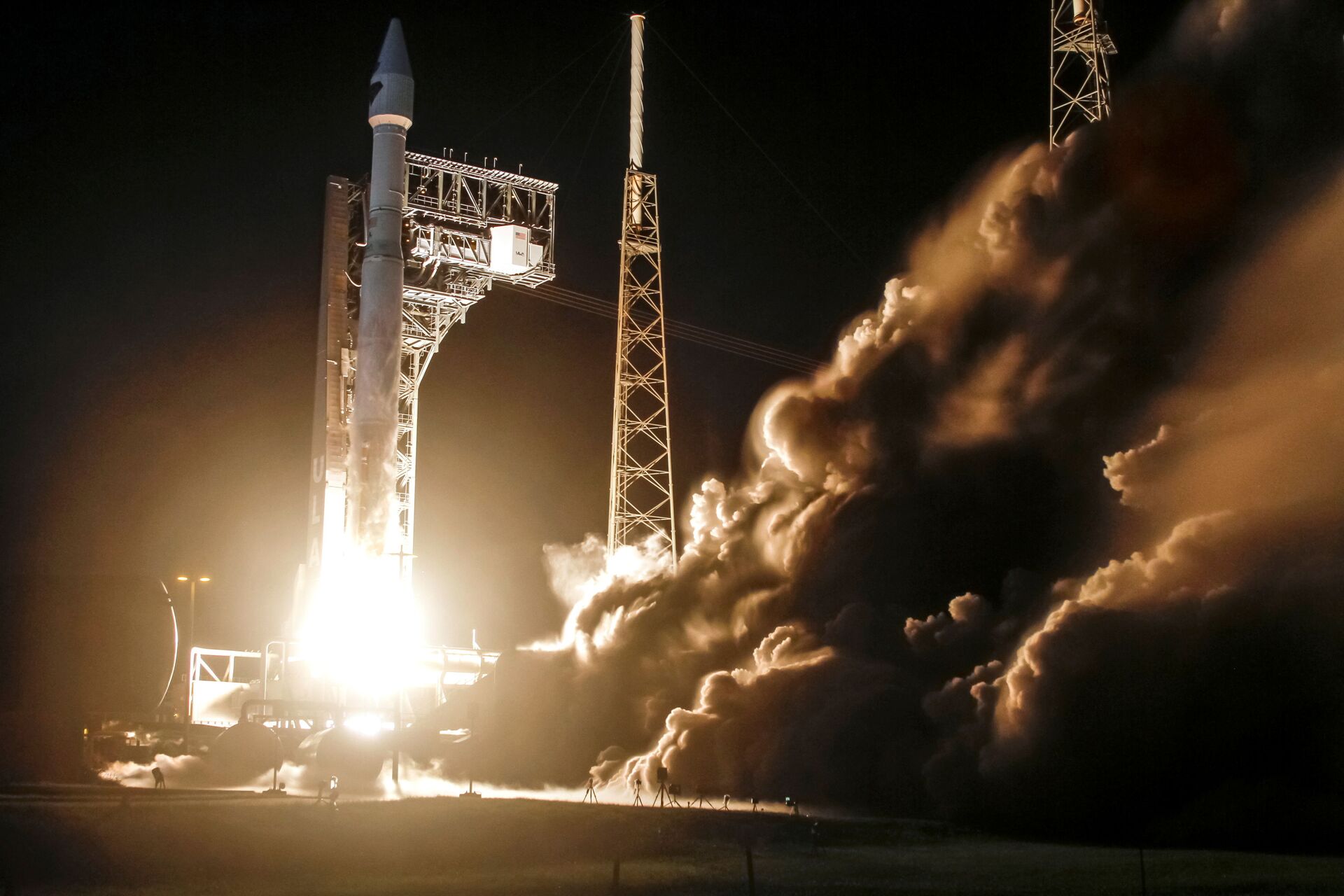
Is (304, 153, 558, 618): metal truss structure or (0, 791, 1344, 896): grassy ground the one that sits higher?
(304, 153, 558, 618): metal truss structure

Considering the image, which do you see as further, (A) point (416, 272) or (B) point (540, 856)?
(A) point (416, 272)

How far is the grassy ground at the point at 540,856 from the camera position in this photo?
3278cm

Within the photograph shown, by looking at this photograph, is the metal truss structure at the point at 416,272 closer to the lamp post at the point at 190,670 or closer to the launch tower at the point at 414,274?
the launch tower at the point at 414,274

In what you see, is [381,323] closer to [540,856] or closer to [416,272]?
[416,272]

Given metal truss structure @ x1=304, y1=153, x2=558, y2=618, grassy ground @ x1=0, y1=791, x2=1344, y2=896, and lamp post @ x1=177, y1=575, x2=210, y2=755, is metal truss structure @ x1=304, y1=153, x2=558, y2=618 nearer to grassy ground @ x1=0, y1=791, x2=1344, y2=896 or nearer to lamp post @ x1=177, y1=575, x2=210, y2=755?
lamp post @ x1=177, y1=575, x2=210, y2=755

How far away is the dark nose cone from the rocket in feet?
0.21

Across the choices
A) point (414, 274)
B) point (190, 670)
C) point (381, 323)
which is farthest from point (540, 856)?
point (414, 274)

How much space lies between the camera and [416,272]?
75.3 metres

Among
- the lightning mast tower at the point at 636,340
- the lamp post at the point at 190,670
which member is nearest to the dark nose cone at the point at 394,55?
the lightning mast tower at the point at 636,340

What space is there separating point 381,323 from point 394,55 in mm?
12712

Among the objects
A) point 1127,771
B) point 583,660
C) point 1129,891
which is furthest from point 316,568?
point 1129,891

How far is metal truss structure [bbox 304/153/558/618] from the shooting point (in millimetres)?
73438

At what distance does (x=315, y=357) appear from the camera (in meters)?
81.1

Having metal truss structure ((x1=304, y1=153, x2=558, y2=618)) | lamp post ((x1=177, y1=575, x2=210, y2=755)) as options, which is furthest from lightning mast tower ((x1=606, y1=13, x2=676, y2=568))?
lamp post ((x1=177, y1=575, x2=210, y2=755))
